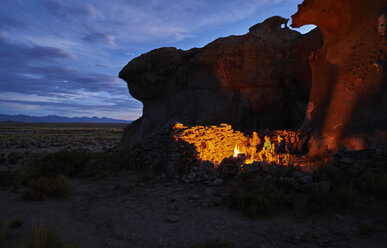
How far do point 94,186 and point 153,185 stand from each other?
1.99 m

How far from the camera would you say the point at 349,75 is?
8719 mm

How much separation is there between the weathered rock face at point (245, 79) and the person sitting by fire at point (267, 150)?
4880 millimetres

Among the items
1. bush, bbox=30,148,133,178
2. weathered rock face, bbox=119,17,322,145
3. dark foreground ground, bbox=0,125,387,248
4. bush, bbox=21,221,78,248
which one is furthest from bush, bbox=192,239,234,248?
weathered rock face, bbox=119,17,322,145

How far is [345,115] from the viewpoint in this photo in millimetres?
8422

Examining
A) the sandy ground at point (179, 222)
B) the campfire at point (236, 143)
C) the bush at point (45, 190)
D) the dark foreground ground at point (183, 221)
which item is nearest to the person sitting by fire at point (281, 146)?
the campfire at point (236, 143)

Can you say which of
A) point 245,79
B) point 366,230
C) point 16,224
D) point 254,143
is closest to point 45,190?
point 16,224

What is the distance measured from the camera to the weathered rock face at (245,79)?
1415cm

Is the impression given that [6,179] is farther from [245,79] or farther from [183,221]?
[245,79]

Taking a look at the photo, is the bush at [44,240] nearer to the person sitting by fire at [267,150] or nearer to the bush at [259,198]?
the bush at [259,198]

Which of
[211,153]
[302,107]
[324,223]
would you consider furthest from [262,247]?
[302,107]

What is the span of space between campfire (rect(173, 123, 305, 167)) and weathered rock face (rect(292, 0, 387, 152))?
1.17m

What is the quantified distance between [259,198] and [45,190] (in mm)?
5514

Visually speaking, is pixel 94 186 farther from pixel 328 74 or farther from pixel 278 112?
pixel 278 112

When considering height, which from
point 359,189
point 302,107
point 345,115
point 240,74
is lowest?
point 359,189
